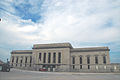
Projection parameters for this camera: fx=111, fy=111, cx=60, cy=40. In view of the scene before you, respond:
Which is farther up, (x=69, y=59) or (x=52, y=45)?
(x=52, y=45)

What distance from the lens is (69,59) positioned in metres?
58.3

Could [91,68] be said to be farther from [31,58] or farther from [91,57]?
[31,58]

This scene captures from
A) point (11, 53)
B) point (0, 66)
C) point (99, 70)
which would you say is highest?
point (11, 53)

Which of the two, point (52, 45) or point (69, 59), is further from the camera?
point (52, 45)

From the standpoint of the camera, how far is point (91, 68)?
5491 cm

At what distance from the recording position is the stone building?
5378 cm

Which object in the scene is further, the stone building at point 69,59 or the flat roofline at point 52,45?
the flat roofline at point 52,45

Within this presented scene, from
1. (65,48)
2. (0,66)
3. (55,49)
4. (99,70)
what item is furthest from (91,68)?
(0,66)

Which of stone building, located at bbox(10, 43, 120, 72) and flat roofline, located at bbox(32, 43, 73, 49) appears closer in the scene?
stone building, located at bbox(10, 43, 120, 72)

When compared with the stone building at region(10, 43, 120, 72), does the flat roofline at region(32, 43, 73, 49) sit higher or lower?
higher

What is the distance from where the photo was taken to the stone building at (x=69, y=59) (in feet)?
176

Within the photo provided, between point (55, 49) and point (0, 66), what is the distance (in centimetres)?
3224

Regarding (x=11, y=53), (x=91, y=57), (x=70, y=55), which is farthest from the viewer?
(x=11, y=53)

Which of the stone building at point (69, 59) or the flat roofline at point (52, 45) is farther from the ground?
the flat roofline at point (52, 45)
